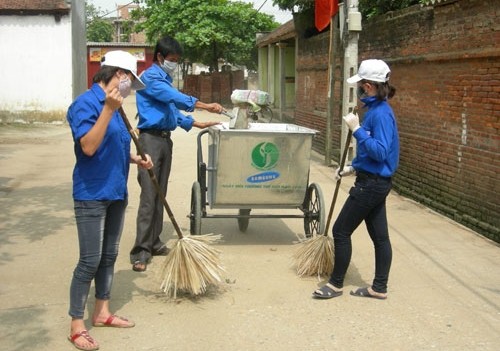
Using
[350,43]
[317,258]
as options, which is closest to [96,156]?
[317,258]

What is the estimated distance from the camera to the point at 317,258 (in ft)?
17.1

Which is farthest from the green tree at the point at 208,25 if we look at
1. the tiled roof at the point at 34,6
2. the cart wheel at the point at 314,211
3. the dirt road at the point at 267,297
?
the cart wheel at the point at 314,211

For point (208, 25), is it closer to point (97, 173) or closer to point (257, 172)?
point (257, 172)

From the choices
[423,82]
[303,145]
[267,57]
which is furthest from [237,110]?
[267,57]

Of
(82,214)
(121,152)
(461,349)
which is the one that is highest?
(121,152)

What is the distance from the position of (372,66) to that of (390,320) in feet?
5.73

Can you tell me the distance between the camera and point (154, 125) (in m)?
5.52

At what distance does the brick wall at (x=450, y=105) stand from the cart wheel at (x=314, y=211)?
6.23 feet

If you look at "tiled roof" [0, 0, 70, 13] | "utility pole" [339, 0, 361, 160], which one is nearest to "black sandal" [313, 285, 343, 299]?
"utility pole" [339, 0, 361, 160]

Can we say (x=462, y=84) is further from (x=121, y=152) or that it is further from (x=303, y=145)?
(x=121, y=152)

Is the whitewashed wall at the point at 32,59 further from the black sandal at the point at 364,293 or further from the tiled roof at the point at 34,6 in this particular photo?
the black sandal at the point at 364,293

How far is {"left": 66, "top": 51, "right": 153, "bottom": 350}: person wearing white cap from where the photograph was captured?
3.61m

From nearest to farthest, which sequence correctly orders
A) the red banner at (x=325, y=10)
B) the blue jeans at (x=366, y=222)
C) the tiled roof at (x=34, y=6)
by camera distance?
the blue jeans at (x=366, y=222) → the red banner at (x=325, y=10) → the tiled roof at (x=34, y=6)

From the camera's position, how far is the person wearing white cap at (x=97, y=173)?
3.61 m
